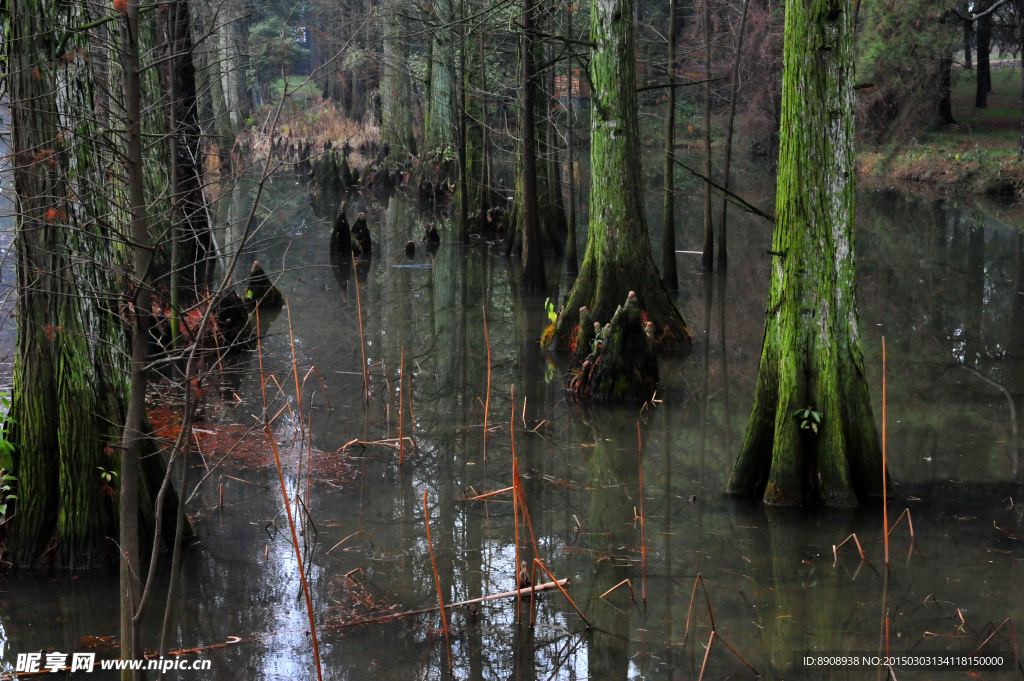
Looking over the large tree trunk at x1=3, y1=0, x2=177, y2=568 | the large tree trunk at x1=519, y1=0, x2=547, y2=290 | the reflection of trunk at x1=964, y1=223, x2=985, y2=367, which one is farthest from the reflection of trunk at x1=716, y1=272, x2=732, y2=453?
the large tree trunk at x1=3, y1=0, x2=177, y2=568

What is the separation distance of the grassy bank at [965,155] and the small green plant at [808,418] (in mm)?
22946

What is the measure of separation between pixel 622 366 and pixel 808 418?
2911mm

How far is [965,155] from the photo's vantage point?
1123 inches

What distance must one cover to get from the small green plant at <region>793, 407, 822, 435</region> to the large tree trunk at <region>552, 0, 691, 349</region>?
180 inches

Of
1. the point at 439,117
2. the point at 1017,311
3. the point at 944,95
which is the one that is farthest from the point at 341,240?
the point at 944,95

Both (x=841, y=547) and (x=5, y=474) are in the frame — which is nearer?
(x=5, y=474)

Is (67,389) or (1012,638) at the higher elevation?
(67,389)

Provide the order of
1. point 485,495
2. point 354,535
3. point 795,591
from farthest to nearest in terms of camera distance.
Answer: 1. point 485,495
2. point 354,535
3. point 795,591

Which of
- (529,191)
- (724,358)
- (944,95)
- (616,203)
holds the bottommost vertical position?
(724,358)

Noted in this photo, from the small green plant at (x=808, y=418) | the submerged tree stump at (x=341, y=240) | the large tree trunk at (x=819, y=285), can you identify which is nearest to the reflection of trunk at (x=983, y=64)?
the submerged tree stump at (x=341, y=240)

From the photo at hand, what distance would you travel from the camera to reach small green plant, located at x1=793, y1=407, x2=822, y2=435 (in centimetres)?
576

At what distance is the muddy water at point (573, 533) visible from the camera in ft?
14.2

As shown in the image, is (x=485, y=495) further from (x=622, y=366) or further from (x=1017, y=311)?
(x=1017, y=311)

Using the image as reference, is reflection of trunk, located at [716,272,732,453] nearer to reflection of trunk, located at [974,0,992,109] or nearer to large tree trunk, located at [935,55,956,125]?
large tree trunk, located at [935,55,956,125]
